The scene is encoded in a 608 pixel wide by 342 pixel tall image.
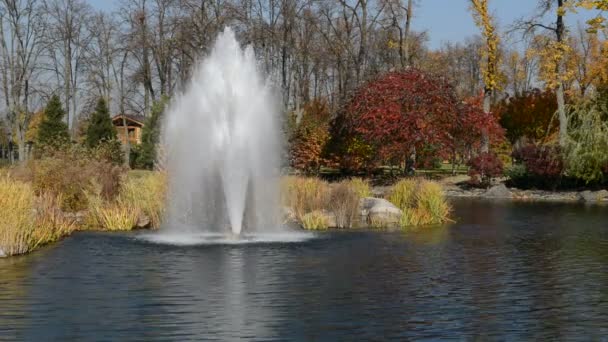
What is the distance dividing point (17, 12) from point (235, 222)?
4245 cm

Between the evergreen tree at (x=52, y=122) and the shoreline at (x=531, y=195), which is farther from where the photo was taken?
the evergreen tree at (x=52, y=122)

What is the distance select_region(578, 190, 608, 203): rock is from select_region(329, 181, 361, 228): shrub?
16.5m

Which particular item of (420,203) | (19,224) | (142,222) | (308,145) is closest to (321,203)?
(420,203)

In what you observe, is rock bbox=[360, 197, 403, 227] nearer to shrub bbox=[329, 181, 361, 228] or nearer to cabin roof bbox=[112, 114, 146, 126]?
shrub bbox=[329, 181, 361, 228]

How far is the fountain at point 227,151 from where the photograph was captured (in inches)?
799

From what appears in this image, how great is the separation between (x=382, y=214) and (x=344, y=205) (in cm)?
123

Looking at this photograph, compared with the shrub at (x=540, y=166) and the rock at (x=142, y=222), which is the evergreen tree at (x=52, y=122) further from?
the rock at (x=142, y=222)

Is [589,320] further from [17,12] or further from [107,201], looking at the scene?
[17,12]

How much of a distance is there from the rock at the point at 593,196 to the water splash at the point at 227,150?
19.3 metres

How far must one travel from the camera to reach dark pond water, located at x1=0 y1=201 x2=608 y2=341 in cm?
976

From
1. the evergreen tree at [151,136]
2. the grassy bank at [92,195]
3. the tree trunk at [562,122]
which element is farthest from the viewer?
the evergreen tree at [151,136]

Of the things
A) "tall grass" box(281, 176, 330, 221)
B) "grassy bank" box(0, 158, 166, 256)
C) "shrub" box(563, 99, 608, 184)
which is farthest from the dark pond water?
"shrub" box(563, 99, 608, 184)

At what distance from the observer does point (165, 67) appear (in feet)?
194

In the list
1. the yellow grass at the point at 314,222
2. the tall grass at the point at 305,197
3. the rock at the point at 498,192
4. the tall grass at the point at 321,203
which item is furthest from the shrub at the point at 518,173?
the yellow grass at the point at 314,222
